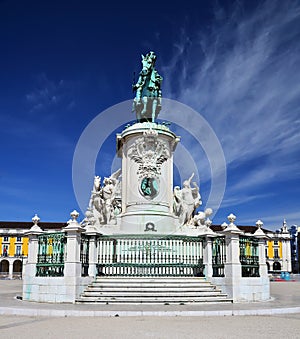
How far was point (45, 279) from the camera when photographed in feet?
44.8

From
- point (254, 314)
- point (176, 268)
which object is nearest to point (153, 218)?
point (176, 268)

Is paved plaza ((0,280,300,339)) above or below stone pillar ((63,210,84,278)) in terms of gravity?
below

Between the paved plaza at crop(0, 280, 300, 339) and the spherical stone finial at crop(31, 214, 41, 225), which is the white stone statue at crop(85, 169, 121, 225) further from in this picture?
the paved plaza at crop(0, 280, 300, 339)

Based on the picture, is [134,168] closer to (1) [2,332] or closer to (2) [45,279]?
(2) [45,279]

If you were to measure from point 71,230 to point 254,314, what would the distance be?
6.32 m

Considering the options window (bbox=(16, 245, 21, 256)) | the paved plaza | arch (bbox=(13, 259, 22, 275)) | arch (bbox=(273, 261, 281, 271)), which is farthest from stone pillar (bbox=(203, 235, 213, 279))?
arch (bbox=(273, 261, 281, 271))

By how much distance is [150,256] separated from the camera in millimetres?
15547

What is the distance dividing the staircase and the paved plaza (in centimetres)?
78

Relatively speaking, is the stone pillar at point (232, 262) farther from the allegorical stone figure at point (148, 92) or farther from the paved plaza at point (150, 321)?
the allegorical stone figure at point (148, 92)

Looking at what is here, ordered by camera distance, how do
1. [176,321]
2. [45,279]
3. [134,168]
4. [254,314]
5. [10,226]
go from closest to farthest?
[176,321], [254,314], [45,279], [134,168], [10,226]

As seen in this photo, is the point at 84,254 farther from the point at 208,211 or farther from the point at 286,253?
the point at 286,253

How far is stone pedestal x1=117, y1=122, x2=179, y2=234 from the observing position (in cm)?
1958

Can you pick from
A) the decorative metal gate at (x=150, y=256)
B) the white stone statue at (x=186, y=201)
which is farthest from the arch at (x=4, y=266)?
the decorative metal gate at (x=150, y=256)

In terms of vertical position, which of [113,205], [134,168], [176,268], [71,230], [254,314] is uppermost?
[134,168]
